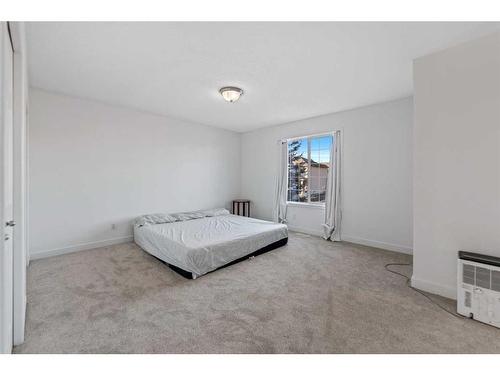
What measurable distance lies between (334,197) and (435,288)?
84.9 inches

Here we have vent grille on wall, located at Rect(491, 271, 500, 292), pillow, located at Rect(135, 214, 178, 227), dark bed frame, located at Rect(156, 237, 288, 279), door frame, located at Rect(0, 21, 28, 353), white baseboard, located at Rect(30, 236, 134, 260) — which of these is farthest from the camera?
pillow, located at Rect(135, 214, 178, 227)

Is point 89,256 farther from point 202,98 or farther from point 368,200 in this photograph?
point 368,200

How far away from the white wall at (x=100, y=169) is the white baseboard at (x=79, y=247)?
14 mm

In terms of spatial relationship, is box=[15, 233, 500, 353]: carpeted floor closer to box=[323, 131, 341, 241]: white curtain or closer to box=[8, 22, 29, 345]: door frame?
box=[8, 22, 29, 345]: door frame

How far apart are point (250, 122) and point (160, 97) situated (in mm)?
2038

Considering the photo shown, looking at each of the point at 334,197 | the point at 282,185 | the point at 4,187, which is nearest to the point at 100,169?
the point at 4,187

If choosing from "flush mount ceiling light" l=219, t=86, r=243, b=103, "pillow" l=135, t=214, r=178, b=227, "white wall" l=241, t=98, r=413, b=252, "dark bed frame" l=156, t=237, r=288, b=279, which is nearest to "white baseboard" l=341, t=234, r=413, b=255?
"white wall" l=241, t=98, r=413, b=252

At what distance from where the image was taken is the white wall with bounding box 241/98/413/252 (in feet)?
11.3

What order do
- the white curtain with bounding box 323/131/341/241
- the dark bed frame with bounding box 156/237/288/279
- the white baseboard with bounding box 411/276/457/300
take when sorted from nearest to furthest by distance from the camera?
the white baseboard with bounding box 411/276/457/300 → the dark bed frame with bounding box 156/237/288/279 → the white curtain with bounding box 323/131/341/241

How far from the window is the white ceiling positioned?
106 cm

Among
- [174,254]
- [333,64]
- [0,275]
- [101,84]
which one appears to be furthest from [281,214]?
[0,275]

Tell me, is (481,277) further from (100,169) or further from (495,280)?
(100,169)

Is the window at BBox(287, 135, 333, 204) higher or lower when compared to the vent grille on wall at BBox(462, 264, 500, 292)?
higher

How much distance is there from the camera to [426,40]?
79.5 inches
